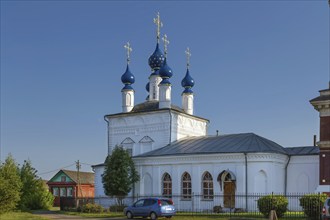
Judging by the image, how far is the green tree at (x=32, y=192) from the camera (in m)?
40.9

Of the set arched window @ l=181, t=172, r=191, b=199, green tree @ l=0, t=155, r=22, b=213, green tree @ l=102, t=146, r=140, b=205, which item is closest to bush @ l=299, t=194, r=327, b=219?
arched window @ l=181, t=172, r=191, b=199

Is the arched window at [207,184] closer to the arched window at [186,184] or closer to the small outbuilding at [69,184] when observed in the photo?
the arched window at [186,184]

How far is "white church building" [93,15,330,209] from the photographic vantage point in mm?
34188

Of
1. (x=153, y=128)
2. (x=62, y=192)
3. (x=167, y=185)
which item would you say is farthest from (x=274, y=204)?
(x=62, y=192)

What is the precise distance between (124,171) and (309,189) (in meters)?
13.2

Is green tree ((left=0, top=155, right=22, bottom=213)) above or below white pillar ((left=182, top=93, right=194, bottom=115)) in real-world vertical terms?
below

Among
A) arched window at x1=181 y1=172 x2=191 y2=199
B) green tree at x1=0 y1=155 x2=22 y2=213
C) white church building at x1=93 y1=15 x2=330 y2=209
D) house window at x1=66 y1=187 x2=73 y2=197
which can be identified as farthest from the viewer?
house window at x1=66 y1=187 x2=73 y2=197

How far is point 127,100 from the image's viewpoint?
45.7 meters

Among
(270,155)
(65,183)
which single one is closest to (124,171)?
(270,155)

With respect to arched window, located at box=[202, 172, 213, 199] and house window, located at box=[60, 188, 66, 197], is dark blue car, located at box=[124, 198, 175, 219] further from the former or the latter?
house window, located at box=[60, 188, 66, 197]

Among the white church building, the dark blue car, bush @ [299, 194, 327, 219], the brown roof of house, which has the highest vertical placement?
the white church building

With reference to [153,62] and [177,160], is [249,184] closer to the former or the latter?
[177,160]

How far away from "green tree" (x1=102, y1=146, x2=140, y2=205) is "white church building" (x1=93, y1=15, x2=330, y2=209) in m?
1.32

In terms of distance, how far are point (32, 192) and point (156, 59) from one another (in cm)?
1586
